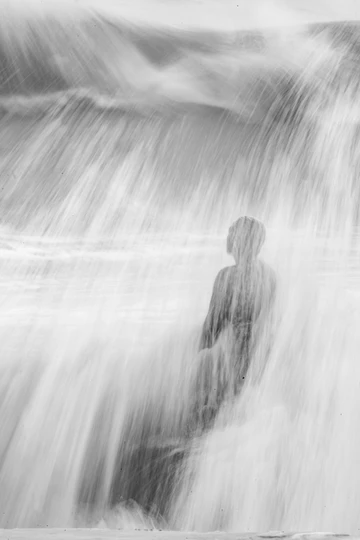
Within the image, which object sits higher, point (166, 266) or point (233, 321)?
point (166, 266)

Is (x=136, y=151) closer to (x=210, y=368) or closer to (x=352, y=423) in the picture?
(x=210, y=368)

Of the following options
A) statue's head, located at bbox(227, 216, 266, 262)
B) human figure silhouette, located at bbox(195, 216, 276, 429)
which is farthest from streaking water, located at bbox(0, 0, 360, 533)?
statue's head, located at bbox(227, 216, 266, 262)

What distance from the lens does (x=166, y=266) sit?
19.0 feet

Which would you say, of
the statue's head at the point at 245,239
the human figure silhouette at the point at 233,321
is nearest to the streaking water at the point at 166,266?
the human figure silhouette at the point at 233,321

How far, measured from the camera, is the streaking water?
13.2ft

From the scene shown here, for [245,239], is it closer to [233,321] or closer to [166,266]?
[233,321]

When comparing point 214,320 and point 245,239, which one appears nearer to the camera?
point 214,320

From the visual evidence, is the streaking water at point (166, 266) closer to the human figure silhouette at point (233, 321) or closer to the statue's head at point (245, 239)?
the human figure silhouette at point (233, 321)

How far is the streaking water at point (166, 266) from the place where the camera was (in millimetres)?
4023

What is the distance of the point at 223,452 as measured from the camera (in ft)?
13.4

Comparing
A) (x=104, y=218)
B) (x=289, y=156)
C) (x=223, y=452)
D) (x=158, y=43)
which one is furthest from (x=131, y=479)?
(x=158, y=43)

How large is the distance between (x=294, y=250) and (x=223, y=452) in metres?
1.91

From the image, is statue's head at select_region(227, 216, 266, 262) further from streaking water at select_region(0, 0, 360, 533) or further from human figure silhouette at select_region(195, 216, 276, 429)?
streaking water at select_region(0, 0, 360, 533)

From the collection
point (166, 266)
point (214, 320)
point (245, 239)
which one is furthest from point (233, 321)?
point (166, 266)
